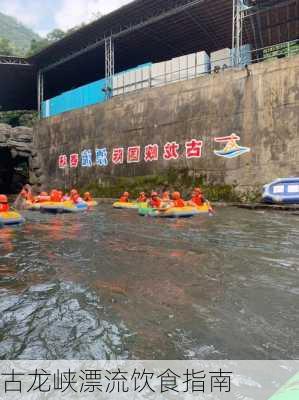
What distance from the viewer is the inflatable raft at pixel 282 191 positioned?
14.4 meters

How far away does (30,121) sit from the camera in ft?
154

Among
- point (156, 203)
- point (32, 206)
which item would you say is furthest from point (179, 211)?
point (32, 206)

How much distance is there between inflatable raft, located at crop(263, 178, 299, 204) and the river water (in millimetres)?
5265

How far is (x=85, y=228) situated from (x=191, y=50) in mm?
19719

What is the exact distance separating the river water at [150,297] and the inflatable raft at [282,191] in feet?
17.3

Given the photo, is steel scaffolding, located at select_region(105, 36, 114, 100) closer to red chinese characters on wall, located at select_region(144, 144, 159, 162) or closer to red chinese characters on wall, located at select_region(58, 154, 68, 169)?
red chinese characters on wall, located at select_region(58, 154, 68, 169)

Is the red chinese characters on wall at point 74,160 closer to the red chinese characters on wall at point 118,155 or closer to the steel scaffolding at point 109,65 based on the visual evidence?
the red chinese characters on wall at point 118,155

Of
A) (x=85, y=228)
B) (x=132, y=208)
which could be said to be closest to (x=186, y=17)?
(x=132, y=208)

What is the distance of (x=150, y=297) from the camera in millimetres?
5012

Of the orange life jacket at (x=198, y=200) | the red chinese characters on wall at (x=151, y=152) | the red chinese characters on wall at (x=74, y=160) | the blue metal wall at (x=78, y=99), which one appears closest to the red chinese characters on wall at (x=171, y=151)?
the red chinese characters on wall at (x=151, y=152)

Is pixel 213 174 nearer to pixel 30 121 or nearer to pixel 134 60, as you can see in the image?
pixel 134 60

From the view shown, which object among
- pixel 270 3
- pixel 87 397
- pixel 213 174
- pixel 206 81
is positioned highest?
pixel 270 3

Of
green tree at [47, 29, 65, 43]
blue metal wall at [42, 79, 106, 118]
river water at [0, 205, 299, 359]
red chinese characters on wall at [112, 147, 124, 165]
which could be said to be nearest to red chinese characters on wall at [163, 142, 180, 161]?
red chinese characters on wall at [112, 147, 124, 165]

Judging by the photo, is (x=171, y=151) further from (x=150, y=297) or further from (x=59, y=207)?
(x=150, y=297)
